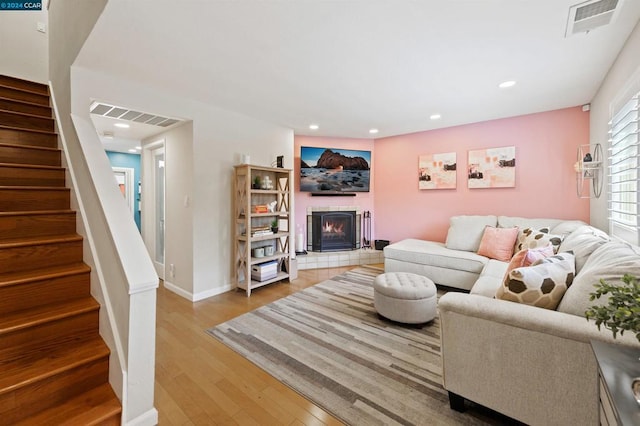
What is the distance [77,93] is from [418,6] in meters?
2.86

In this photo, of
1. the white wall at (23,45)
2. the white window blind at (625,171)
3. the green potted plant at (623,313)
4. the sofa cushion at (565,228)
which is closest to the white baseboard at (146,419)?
the green potted plant at (623,313)

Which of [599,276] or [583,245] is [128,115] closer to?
[599,276]

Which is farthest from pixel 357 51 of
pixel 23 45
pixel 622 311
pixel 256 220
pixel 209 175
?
pixel 23 45

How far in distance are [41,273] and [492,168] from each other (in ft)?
16.8

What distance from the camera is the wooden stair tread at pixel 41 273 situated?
1.53 meters

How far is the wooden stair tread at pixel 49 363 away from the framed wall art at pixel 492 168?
4.75 metres

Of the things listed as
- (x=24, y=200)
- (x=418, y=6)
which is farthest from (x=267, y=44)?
(x=24, y=200)

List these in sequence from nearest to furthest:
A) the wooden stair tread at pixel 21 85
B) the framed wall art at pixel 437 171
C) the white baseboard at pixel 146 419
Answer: the white baseboard at pixel 146 419 < the wooden stair tread at pixel 21 85 < the framed wall art at pixel 437 171

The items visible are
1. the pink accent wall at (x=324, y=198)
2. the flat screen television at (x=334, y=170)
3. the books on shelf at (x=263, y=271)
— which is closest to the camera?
the books on shelf at (x=263, y=271)

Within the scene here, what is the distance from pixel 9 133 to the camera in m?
2.37

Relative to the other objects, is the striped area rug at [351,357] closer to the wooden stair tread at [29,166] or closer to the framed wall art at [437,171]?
the wooden stair tread at [29,166]

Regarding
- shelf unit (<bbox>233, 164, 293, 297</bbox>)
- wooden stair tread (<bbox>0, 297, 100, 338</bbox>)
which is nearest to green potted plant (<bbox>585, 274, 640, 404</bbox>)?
wooden stair tread (<bbox>0, 297, 100, 338</bbox>)

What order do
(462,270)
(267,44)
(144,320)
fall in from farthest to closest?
(462,270) → (267,44) → (144,320)

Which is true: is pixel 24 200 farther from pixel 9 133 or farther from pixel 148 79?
pixel 148 79
